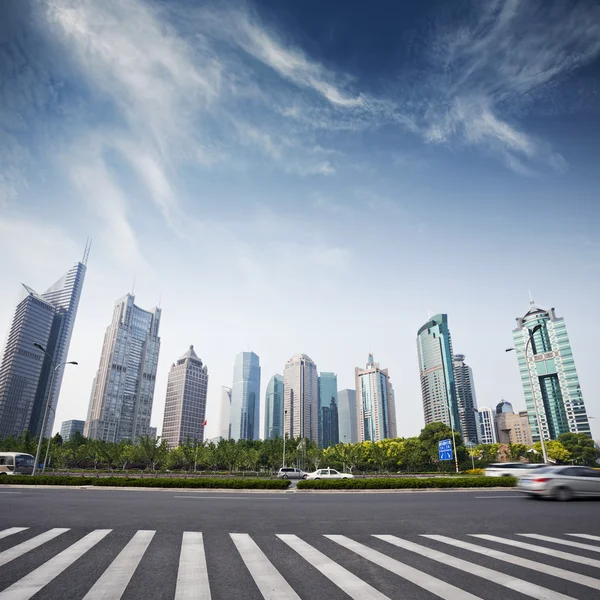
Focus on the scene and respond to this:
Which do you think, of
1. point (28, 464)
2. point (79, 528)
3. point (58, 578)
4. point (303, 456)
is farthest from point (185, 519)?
point (303, 456)

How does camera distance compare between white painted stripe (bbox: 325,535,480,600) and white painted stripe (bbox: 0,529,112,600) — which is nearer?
white painted stripe (bbox: 0,529,112,600)

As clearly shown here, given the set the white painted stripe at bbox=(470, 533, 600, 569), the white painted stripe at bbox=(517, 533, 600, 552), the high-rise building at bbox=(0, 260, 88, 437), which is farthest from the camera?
the high-rise building at bbox=(0, 260, 88, 437)

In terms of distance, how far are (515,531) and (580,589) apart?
421 cm

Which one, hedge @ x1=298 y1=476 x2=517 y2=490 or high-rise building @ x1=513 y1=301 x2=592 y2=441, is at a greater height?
high-rise building @ x1=513 y1=301 x2=592 y2=441

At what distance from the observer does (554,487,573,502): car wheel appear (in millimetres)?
14227

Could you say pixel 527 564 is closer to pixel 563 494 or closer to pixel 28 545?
pixel 28 545

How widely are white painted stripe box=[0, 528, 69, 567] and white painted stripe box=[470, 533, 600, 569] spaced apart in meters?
7.95

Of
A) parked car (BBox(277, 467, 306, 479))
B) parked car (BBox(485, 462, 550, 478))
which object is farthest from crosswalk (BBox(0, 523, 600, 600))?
parked car (BBox(277, 467, 306, 479))

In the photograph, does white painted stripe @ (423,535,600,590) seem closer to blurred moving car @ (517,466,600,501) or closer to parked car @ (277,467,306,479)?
blurred moving car @ (517,466,600,501)

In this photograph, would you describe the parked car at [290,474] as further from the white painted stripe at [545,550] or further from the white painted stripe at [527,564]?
the white painted stripe at [527,564]

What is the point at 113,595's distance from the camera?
4301mm

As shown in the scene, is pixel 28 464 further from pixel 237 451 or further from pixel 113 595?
pixel 113 595

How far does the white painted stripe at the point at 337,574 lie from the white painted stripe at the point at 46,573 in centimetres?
338

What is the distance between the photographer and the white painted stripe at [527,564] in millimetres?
4797
